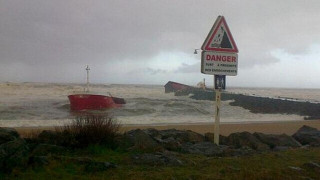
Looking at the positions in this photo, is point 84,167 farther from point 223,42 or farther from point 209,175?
point 223,42

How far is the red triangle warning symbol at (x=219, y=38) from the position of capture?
7.97 m

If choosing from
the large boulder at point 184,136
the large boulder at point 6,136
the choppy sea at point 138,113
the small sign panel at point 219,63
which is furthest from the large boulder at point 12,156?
the choppy sea at point 138,113

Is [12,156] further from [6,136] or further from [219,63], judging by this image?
[219,63]

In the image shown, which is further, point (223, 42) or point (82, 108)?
point (82, 108)

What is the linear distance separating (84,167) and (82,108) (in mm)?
25460

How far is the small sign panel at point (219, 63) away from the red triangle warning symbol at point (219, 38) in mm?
111

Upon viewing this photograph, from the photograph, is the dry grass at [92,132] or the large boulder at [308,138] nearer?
the dry grass at [92,132]

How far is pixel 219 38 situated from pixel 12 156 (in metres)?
4.75

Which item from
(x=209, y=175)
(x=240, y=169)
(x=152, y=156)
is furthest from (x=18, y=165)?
(x=240, y=169)

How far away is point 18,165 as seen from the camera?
5.50 m

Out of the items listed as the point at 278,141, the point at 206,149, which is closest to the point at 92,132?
the point at 206,149

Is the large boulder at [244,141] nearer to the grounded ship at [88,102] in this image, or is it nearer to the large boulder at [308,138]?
the large boulder at [308,138]

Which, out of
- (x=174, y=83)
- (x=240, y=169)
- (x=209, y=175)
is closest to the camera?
(x=209, y=175)

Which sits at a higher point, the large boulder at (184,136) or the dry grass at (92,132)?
the dry grass at (92,132)
